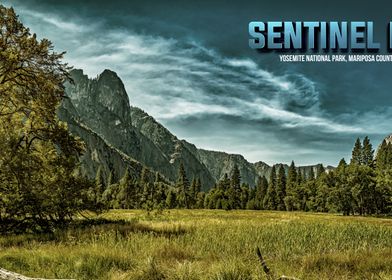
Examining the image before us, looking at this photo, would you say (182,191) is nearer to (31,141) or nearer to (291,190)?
(291,190)

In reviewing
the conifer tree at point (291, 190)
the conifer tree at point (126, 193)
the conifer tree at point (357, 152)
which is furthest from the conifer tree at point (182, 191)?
the conifer tree at point (357, 152)

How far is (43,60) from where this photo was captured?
1925cm

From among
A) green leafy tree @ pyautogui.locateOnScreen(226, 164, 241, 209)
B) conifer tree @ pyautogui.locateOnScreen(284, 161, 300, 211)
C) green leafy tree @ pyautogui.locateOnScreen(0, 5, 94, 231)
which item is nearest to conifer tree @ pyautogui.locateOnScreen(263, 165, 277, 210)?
conifer tree @ pyautogui.locateOnScreen(284, 161, 300, 211)

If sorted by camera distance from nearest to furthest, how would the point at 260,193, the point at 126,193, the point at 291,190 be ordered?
the point at 126,193 → the point at 291,190 → the point at 260,193

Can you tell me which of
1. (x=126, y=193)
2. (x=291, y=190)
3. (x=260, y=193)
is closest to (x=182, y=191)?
(x=126, y=193)

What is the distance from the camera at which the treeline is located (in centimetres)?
9694

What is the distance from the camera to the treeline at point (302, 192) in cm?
9694

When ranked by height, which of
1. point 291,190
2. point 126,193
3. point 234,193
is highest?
point 291,190

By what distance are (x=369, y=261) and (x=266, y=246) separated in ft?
15.3

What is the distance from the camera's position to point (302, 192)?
406 ft

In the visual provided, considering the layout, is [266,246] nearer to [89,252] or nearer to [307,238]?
[307,238]

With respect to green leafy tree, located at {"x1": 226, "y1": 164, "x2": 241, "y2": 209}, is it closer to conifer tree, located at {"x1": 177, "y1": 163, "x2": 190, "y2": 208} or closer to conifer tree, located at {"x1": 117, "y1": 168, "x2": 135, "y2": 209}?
conifer tree, located at {"x1": 177, "y1": 163, "x2": 190, "y2": 208}

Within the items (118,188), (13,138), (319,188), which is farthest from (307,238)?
(118,188)

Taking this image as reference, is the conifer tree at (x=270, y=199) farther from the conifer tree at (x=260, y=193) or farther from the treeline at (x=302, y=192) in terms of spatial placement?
the conifer tree at (x=260, y=193)
